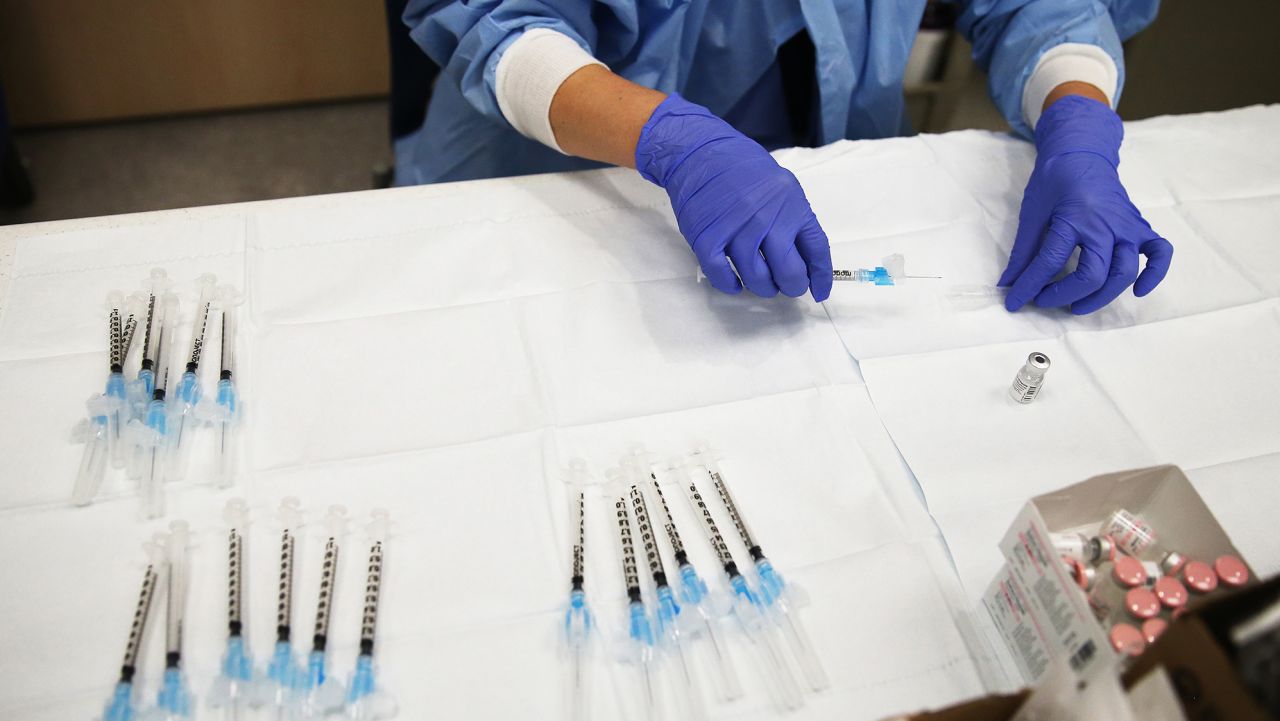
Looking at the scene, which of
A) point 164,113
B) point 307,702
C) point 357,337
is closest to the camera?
point 307,702

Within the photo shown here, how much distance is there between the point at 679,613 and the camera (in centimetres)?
87

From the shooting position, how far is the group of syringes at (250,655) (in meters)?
0.78

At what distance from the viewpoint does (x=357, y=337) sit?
1.11 m

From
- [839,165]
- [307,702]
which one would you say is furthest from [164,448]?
[839,165]

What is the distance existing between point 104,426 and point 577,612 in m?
0.59

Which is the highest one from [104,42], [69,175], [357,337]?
[357,337]

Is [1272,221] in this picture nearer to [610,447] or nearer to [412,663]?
[610,447]

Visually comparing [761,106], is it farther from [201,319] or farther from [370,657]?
[370,657]

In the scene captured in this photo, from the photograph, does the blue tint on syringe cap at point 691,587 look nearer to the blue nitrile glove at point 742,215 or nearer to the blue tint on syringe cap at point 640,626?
the blue tint on syringe cap at point 640,626

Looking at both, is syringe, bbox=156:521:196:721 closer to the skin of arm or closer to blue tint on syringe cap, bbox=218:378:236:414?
blue tint on syringe cap, bbox=218:378:236:414

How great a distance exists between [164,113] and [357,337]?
249 cm

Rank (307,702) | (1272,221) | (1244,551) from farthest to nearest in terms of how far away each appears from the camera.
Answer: (1272,221) < (1244,551) < (307,702)

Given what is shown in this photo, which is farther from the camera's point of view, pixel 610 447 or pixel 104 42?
pixel 104 42

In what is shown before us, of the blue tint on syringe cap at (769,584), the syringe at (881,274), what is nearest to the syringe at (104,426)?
the blue tint on syringe cap at (769,584)
